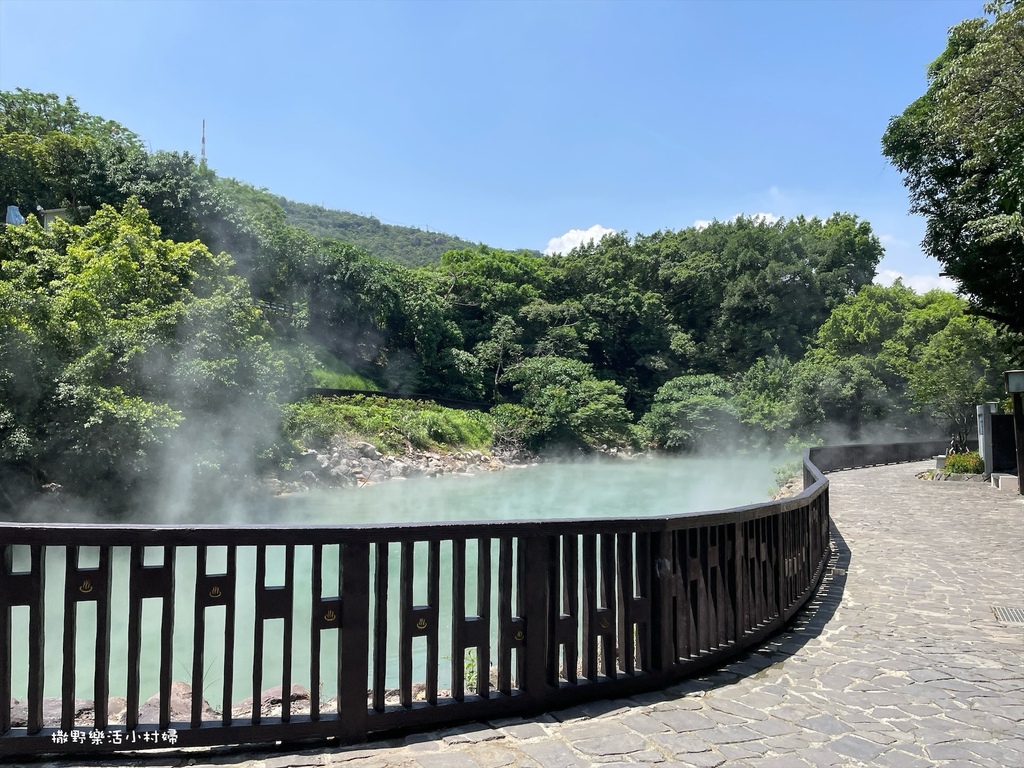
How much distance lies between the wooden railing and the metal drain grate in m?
2.66

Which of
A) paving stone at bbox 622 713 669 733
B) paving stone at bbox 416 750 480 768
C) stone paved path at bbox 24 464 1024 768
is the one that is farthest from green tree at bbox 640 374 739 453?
paving stone at bbox 416 750 480 768

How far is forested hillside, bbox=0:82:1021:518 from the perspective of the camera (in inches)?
603

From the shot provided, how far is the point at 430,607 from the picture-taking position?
3.16m

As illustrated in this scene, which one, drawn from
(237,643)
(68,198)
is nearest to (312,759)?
(237,643)

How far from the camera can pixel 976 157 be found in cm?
1458

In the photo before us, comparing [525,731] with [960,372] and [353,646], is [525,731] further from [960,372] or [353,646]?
[960,372]

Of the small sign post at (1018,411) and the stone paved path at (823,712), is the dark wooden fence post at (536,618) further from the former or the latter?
the small sign post at (1018,411)

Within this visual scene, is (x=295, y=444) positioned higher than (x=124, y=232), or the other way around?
(x=124, y=232)

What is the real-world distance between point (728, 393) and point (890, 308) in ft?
37.2

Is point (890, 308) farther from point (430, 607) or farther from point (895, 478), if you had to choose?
point (430, 607)

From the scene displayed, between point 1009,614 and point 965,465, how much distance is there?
16428 mm

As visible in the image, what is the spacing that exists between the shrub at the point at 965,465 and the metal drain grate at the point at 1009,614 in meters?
16.1

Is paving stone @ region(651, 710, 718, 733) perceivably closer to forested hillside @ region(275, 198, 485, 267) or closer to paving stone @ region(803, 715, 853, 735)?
paving stone @ region(803, 715, 853, 735)

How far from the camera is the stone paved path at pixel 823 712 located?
9.62 feet
